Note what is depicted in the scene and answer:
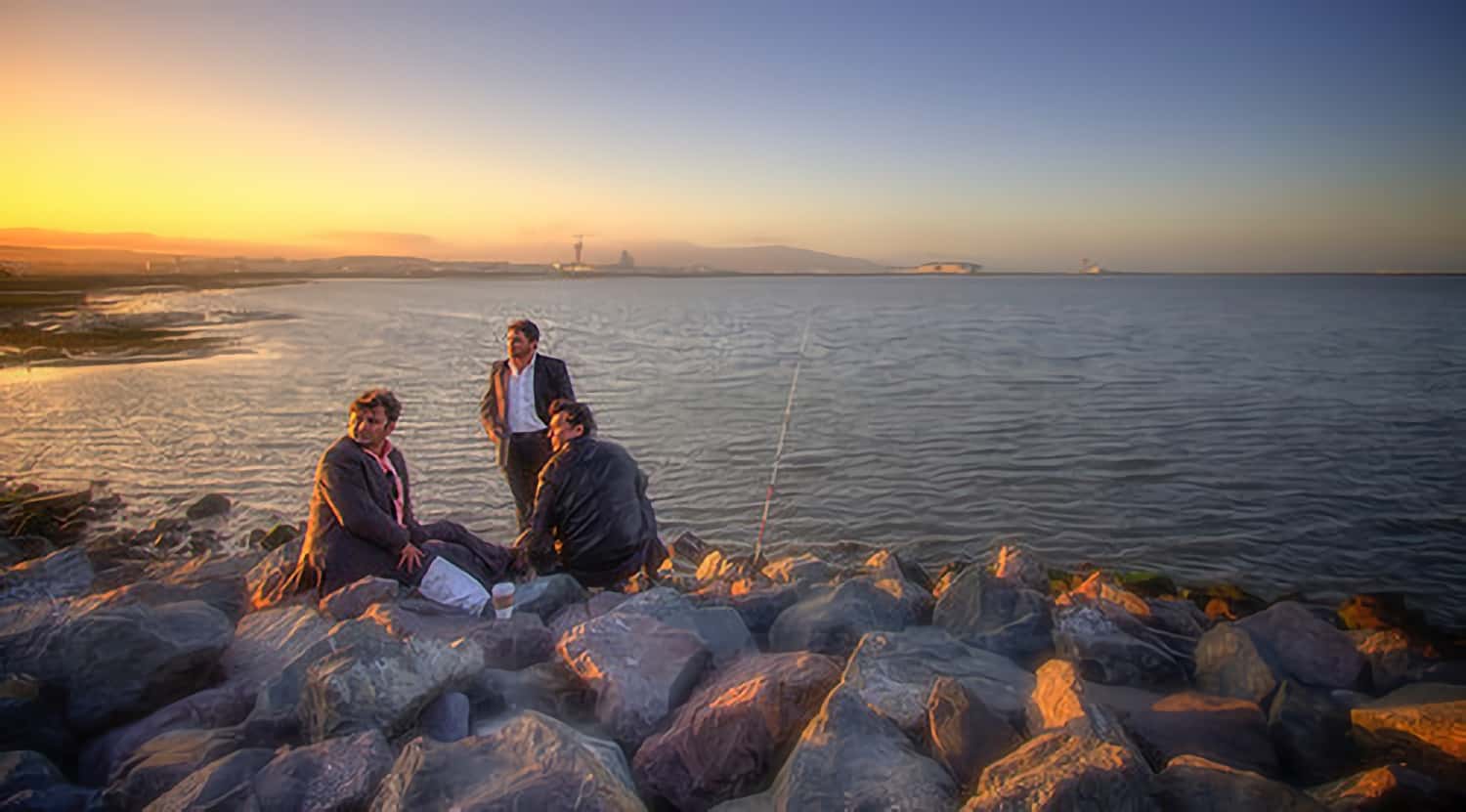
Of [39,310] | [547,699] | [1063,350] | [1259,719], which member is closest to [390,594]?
[547,699]

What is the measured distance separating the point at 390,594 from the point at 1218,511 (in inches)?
386

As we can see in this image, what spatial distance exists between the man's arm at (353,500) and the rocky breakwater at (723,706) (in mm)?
586

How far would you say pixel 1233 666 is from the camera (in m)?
3.75

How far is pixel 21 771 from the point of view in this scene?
303 cm

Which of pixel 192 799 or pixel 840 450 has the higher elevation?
pixel 192 799

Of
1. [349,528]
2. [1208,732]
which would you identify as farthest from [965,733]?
[349,528]

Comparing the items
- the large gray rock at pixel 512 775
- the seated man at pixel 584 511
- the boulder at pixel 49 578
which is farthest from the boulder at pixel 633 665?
the boulder at pixel 49 578

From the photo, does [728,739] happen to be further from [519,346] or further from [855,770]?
[519,346]

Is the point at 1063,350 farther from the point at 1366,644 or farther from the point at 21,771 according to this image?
the point at 21,771

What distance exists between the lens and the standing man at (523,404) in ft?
22.2

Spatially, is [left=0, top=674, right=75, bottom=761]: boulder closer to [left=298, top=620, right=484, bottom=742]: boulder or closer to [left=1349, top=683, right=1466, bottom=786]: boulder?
[left=298, top=620, right=484, bottom=742]: boulder

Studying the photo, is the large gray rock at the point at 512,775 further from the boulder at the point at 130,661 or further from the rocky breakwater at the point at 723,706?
the boulder at the point at 130,661

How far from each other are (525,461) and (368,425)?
1.96m

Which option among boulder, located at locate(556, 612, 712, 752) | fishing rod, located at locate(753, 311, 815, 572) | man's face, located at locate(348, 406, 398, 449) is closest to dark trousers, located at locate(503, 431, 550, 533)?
man's face, located at locate(348, 406, 398, 449)
